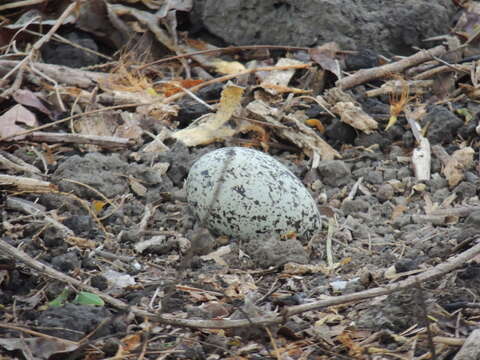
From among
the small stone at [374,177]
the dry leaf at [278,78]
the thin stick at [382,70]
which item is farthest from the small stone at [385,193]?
the dry leaf at [278,78]

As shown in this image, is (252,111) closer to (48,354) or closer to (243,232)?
(243,232)

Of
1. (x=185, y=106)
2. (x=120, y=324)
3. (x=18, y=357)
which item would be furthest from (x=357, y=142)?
(x=18, y=357)

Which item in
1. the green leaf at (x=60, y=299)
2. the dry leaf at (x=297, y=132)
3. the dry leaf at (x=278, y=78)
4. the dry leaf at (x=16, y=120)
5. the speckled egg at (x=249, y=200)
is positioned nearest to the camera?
the green leaf at (x=60, y=299)

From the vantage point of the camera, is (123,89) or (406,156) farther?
(123,89)

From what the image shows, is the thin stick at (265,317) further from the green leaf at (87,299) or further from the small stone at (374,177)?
the small stone at (374,177)

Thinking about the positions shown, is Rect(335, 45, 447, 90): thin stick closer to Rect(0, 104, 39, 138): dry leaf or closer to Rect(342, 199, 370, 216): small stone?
Rect(342, 199, 370, 216): small stone
